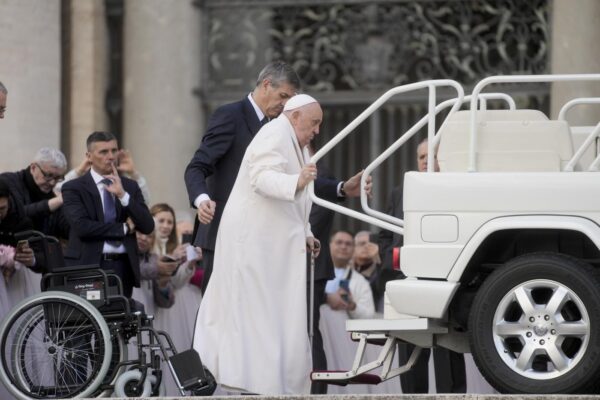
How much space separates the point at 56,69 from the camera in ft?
62.6

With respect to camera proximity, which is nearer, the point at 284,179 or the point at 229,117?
the point at 284,179

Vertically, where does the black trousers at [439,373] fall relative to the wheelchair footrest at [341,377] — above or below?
below

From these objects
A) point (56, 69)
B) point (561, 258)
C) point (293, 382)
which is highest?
point (56, 69)

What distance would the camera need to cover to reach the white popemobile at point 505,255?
9828mm

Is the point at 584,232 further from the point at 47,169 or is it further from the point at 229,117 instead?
the point at 47,169

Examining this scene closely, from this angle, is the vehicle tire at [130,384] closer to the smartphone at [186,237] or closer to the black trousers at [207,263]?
the black trousers at [207,263]

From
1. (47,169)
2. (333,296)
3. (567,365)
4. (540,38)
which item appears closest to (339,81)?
(540,38)

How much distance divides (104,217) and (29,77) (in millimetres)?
6198

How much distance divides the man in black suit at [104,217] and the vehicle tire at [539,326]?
3.25 metres

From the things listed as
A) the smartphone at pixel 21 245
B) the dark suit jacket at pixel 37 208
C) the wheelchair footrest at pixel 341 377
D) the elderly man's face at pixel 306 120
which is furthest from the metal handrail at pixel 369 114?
the dark suit jacket at pixel 37 208

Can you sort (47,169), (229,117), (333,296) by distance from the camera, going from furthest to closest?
1. (333,296)
2. (47,169)
3. (229,117)

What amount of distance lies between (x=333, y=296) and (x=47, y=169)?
2.87 meters

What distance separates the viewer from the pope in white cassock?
36.1ft

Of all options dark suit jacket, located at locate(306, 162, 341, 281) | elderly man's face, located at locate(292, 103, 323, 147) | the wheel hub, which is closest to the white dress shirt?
dark suit jacket, located at locate(306, 162, 341, 281)
